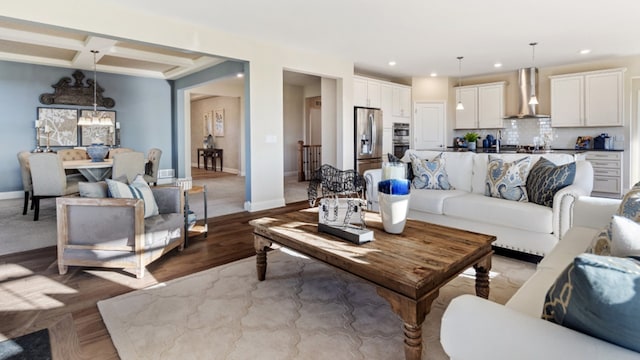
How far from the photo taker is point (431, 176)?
4008mm

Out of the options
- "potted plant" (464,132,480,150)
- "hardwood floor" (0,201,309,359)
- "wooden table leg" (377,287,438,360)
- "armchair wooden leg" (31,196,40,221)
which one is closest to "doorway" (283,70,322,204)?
"potted plant" (464,132,480,150)

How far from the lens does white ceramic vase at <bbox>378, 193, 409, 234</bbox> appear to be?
218 cm

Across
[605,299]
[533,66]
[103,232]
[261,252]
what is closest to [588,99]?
[533,66]

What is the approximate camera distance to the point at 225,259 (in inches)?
125

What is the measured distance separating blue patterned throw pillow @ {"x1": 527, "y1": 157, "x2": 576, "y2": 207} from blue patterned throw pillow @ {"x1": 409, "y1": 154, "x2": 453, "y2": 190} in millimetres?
875

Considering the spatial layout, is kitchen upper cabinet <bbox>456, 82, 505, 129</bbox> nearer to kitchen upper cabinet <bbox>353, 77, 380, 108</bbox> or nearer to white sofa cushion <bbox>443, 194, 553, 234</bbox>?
kitchen upper cabinet <bbox>353, 77, 380, 108</bbox>

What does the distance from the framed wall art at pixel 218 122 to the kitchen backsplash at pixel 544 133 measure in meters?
7.75

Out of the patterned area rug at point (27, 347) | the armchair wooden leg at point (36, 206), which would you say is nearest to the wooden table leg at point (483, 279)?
the patterned area rug at point (27, 347)

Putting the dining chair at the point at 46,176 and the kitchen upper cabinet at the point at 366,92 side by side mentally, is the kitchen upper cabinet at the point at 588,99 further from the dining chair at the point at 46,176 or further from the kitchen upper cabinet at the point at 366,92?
the dining chair at the point at 46,176

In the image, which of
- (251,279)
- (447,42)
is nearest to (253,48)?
(447,42)

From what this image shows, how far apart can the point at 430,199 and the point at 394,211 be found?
5.28ft

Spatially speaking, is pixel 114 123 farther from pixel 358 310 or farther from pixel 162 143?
pixel 358 310

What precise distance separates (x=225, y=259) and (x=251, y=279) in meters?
0.58

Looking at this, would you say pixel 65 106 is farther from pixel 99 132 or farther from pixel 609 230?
pixel 609 230
